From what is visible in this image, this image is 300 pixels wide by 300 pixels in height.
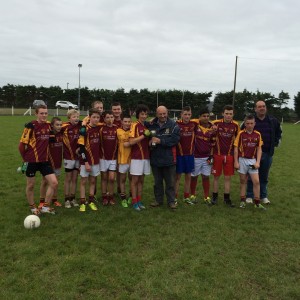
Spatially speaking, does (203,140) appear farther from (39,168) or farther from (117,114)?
(39,168)

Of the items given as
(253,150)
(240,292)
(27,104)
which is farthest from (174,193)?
(27,104)

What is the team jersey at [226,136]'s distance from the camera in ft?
22.4

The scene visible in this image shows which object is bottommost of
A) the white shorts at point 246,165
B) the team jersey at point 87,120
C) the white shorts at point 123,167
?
the white shorts at point 123,167

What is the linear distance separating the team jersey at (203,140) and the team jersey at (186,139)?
5.4 inches

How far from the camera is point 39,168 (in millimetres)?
5969

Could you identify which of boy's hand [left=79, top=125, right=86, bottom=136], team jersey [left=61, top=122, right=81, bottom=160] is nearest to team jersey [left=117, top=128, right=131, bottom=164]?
boy's hand [left=79, top=125, right=86, bottom=136]

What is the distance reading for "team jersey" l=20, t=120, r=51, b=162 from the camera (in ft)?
18.9

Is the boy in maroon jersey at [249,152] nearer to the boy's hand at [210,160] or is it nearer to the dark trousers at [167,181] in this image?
the boy's hand at [210,160]

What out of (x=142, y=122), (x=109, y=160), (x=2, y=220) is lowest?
(x=2, y=220)

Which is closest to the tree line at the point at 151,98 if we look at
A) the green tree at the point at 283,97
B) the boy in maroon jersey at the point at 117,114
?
the green tree at the point at 283,97

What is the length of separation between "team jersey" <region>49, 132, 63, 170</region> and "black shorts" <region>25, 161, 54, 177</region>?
1.25 feet

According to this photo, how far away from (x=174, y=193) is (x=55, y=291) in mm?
3548

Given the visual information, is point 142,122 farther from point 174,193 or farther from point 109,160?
point 174,193

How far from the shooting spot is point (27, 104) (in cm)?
6397
